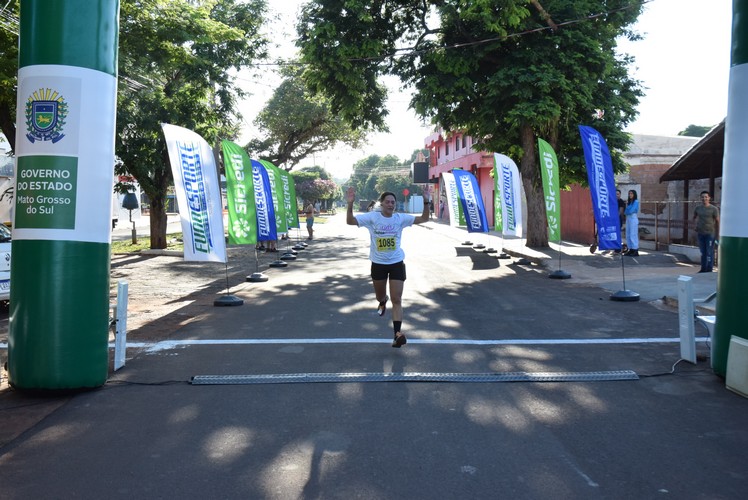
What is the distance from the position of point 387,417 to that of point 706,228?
11.8 metres

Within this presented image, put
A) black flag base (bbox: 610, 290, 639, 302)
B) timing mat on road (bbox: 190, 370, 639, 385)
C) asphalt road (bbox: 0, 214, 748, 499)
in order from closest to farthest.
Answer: asphalt road (bbox: 0, 214, 748, 499)
timing mat on road (bbox: 190, 370, 639, 385)
black flag base (bbox: 610, 290, 639, 302)

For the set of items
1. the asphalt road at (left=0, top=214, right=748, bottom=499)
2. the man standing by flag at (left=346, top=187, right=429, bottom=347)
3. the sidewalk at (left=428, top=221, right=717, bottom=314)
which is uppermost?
Answer: the man standing by flag at (left=346, top=187, right=429, bottom=347)

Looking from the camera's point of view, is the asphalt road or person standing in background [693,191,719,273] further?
person standing in background [693,191,719,273]

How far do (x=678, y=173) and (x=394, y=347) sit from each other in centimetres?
1657

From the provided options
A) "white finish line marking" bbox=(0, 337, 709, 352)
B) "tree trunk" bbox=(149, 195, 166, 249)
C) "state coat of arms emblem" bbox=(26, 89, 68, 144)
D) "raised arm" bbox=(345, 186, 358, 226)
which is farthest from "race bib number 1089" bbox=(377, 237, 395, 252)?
"tree trunk" bbox=(149, 195, 166, 249)

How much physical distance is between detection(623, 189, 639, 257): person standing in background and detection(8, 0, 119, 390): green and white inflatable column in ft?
52.1

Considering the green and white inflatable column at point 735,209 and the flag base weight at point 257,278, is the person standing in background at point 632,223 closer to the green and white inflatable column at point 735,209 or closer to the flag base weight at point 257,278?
the flag base weight at point 257,278

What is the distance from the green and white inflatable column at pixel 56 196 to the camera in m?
5.54

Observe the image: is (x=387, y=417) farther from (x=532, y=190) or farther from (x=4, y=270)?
(x=532, y=190)

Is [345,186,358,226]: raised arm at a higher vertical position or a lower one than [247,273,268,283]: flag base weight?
higher

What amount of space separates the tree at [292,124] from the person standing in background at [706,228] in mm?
21662

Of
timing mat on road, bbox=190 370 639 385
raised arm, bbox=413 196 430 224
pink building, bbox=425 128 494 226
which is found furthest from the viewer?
pink building, bbox=425 128 494 226

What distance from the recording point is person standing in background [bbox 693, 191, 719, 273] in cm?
1402

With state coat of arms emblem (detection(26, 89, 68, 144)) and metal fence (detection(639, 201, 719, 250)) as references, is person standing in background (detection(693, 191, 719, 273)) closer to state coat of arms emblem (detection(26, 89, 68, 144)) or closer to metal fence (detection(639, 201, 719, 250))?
metal fence (detection(639, 201, 719, 250))
